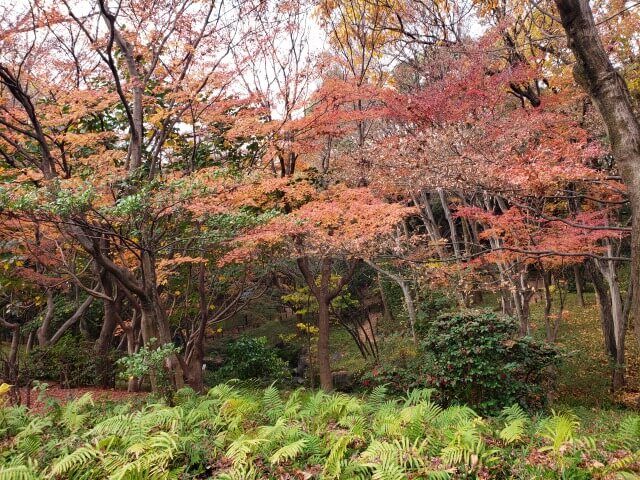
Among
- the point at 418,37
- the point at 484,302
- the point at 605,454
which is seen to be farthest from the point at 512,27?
Result: the point at 484,302

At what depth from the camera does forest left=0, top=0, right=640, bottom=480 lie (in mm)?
4086

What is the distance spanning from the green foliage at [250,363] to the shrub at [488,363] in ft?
24.8

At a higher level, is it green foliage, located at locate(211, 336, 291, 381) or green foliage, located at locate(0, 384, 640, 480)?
green foliage, located at locate(0, 384, 640, 480)

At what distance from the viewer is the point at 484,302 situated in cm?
2178

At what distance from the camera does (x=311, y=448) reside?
3.99m

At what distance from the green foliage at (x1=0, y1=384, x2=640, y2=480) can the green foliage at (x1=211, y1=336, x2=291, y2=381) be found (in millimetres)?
9632

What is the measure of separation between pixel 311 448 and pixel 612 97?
454cm

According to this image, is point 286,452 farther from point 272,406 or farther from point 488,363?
point 488,363

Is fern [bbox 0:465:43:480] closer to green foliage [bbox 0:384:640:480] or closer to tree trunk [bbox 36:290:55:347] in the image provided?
green foliage [bbox 0:384:640:480]

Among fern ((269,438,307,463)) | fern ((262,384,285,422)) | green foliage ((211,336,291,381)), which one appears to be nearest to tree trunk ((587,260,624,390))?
green foliage ((211,336,291,381))

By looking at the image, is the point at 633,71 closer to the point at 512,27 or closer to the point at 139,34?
the point at 512,27

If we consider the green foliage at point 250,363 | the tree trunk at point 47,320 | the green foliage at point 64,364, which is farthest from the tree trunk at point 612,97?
the green foliage at point 64,364

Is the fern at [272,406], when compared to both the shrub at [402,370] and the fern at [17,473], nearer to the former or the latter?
the fern at [17,473]

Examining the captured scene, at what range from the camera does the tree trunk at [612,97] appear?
14.0ft
